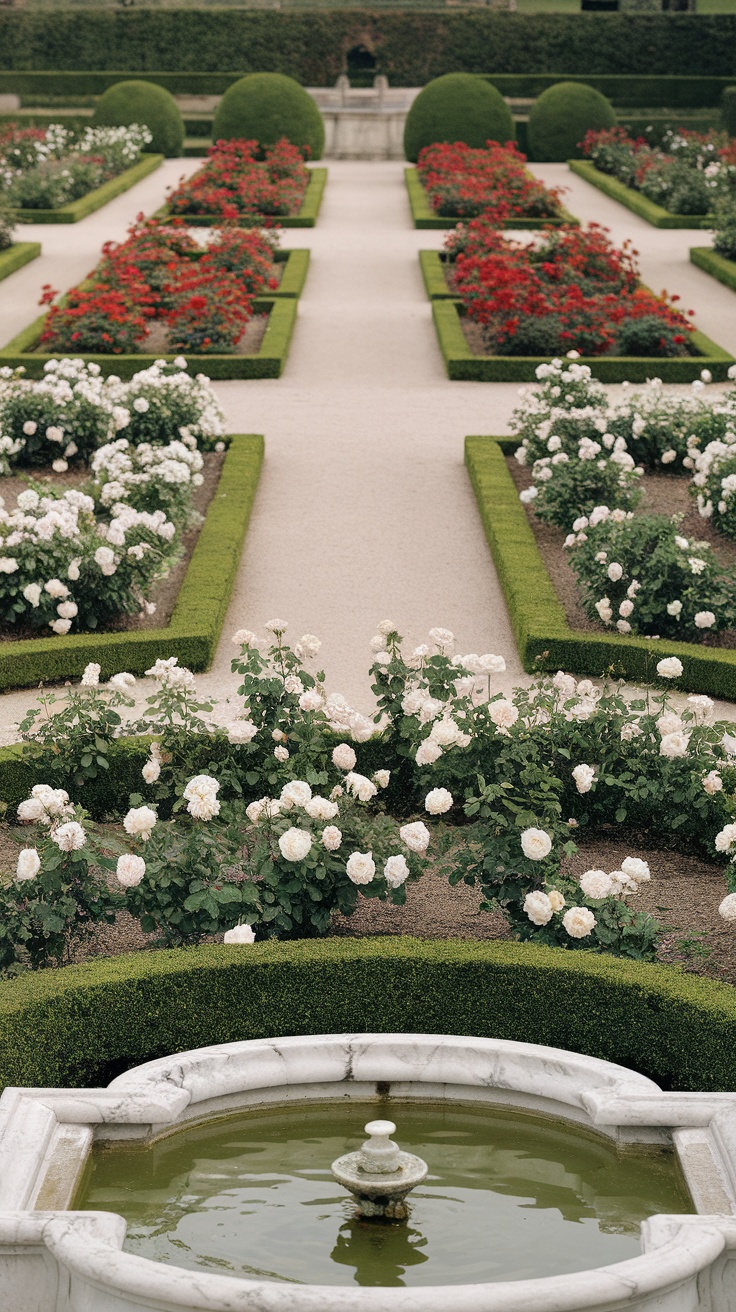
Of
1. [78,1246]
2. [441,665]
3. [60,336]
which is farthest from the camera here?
[60,336]

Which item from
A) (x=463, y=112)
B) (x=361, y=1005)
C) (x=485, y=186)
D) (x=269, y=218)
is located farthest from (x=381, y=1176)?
(x=463, y=112)

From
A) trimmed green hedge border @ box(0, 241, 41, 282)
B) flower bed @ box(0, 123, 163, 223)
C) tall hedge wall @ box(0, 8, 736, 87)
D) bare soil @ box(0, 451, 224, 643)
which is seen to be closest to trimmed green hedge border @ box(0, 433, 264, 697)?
bare soil @ box(0, 451, 224, 643)

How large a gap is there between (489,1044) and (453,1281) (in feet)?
3.29

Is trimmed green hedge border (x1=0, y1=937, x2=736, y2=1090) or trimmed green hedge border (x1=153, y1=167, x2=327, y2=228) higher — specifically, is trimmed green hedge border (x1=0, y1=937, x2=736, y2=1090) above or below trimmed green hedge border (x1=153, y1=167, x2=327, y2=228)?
below

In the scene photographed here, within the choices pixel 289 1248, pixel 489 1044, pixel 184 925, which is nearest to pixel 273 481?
pixel 184 925

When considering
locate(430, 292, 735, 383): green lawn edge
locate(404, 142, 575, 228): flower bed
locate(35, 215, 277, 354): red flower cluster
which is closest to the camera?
locate(430, 292, 735, 383): green lawn edge

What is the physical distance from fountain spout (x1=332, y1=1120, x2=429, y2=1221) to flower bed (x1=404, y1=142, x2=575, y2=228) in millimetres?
18646

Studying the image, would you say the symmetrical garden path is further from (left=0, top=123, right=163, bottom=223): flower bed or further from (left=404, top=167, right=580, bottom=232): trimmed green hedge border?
(left=0, top=123, right=163, bottom=223): flower bed

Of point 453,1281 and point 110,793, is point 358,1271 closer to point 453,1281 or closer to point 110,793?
point 453,1281

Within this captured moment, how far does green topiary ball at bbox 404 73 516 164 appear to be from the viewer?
28.1m

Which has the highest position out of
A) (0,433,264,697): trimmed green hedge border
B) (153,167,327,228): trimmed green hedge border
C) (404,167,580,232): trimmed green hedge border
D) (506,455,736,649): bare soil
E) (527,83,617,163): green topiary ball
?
(527,83,617,163): green topiary ball

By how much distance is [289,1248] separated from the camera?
425 centimetres

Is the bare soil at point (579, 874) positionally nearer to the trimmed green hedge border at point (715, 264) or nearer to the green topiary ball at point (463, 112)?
the trimmed green hedge border at point (715, 264)

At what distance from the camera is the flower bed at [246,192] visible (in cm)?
2339
